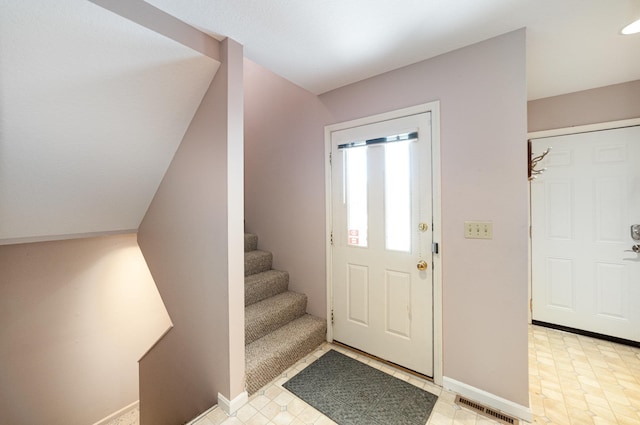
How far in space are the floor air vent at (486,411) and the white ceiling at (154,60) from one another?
233 centimetres

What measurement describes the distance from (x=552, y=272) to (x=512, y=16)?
2.47 m

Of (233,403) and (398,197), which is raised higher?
(398,197)

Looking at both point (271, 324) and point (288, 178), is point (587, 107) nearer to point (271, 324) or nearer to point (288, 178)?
point (288, 178)

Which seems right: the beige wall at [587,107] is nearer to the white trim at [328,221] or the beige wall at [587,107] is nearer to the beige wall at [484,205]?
the beige wall at [484,205]

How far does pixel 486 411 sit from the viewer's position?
1.62 meters

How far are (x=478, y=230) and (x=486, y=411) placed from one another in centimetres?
113

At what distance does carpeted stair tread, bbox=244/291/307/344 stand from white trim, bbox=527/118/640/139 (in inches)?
114

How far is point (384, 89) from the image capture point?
2.08 metres

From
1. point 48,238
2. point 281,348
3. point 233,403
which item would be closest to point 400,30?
point 281,348

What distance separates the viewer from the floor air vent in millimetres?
1549


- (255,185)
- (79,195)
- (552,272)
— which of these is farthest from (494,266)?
(79,195)

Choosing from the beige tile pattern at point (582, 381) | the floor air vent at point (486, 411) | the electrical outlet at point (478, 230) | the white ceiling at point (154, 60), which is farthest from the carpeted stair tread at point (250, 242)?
the beige tile pattern at point (582, 381)

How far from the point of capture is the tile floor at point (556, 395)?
158cm

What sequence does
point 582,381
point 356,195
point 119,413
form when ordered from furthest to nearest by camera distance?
point 119,413
point 356,195
point 582,381
